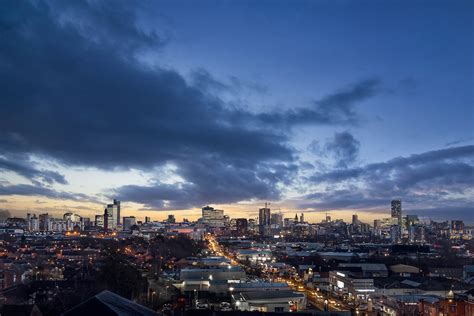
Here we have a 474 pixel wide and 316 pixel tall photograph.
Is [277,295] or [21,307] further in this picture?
[277,295]

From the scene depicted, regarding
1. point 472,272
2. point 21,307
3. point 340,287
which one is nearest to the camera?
point 21,307

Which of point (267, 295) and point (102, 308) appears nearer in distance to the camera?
point (102, 308)

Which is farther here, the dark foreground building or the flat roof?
the flat roof

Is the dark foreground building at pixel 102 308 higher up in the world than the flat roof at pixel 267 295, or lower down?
higher up

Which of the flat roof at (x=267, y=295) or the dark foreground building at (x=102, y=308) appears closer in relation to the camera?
the dark foreground building at (x=102, y=308)

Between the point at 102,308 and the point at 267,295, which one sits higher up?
the point at 102,308

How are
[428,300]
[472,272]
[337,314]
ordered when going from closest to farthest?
1. [337,314]
2. [428,300]
3. [472,272]

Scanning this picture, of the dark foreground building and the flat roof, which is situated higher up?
the dark foreground building

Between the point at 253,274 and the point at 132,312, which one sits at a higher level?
the point at 132,312

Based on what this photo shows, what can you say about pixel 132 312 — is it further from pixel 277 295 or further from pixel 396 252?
pixel 396 252

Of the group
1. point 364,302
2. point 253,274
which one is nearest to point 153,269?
point 253,274
